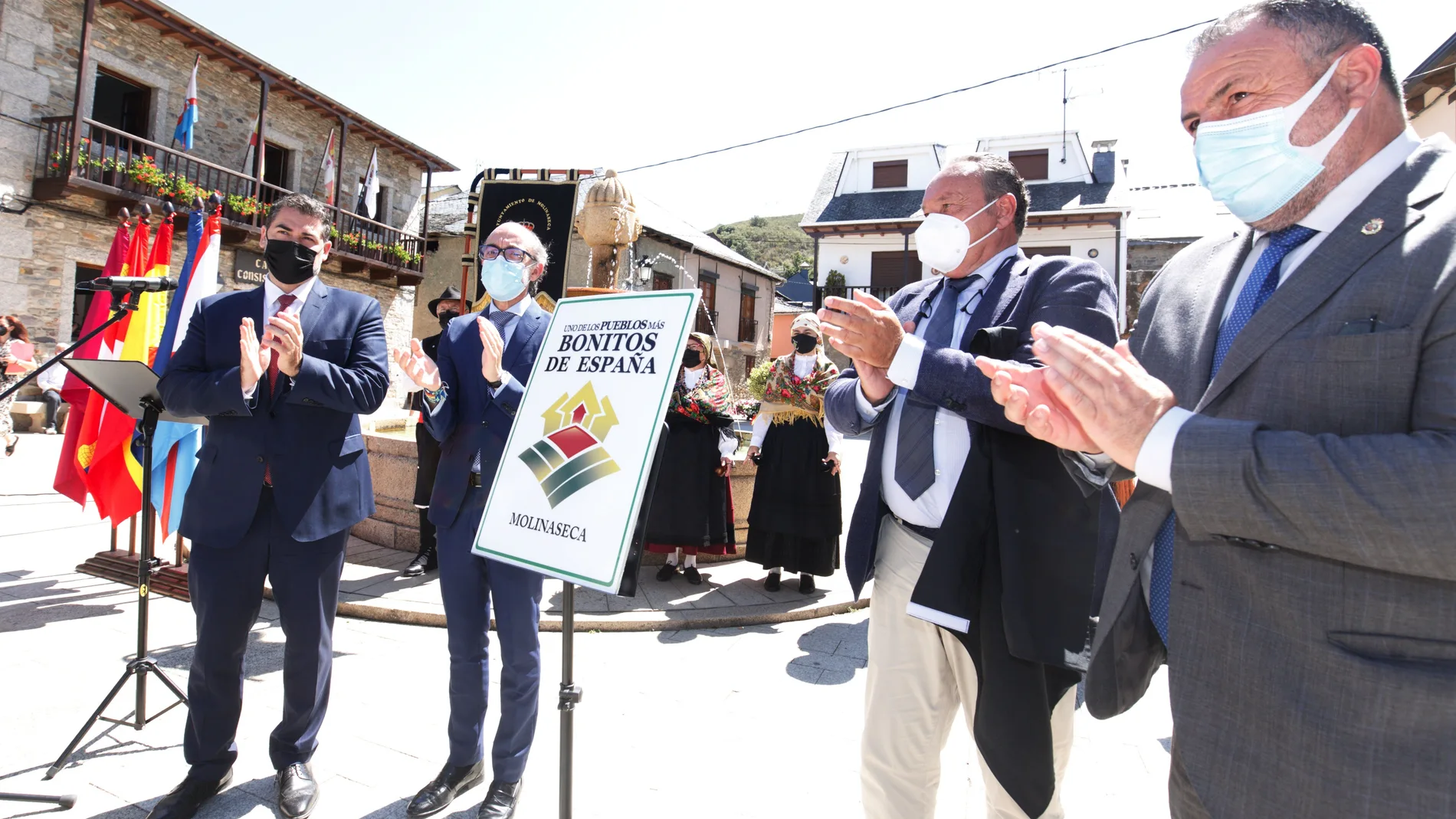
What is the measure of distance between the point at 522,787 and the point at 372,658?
179cm

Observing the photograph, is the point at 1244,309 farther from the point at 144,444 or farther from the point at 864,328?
the point at 144,444

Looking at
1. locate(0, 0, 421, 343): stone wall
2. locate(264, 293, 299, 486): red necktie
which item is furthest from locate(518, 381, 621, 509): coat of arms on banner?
locate(0, 0, 421, 343): stone wall

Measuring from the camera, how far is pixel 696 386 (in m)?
6.14

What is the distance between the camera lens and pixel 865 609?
570cm

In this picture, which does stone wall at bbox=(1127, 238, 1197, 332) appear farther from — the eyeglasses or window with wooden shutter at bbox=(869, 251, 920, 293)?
the eyeglasses

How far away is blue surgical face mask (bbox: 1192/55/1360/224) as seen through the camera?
1.25m

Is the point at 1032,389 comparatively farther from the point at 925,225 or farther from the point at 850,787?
the point at 850,787

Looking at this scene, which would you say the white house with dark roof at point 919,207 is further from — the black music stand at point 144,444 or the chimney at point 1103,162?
the black music stand at point 144,444

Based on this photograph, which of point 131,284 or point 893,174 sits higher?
point 893,174

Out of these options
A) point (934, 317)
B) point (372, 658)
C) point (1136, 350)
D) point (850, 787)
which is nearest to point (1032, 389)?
point (1136, 350)

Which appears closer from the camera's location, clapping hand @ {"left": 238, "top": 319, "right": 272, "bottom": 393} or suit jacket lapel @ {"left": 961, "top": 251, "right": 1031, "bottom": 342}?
suit jacket lapel @ {"left": 961, "top": 251, "right": 1031, "bottom": 342}

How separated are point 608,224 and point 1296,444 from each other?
6.10 m

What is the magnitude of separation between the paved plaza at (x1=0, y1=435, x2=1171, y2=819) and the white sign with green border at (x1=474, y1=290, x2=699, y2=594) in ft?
4.13

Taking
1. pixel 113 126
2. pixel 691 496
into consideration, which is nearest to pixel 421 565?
pixel 691 496
